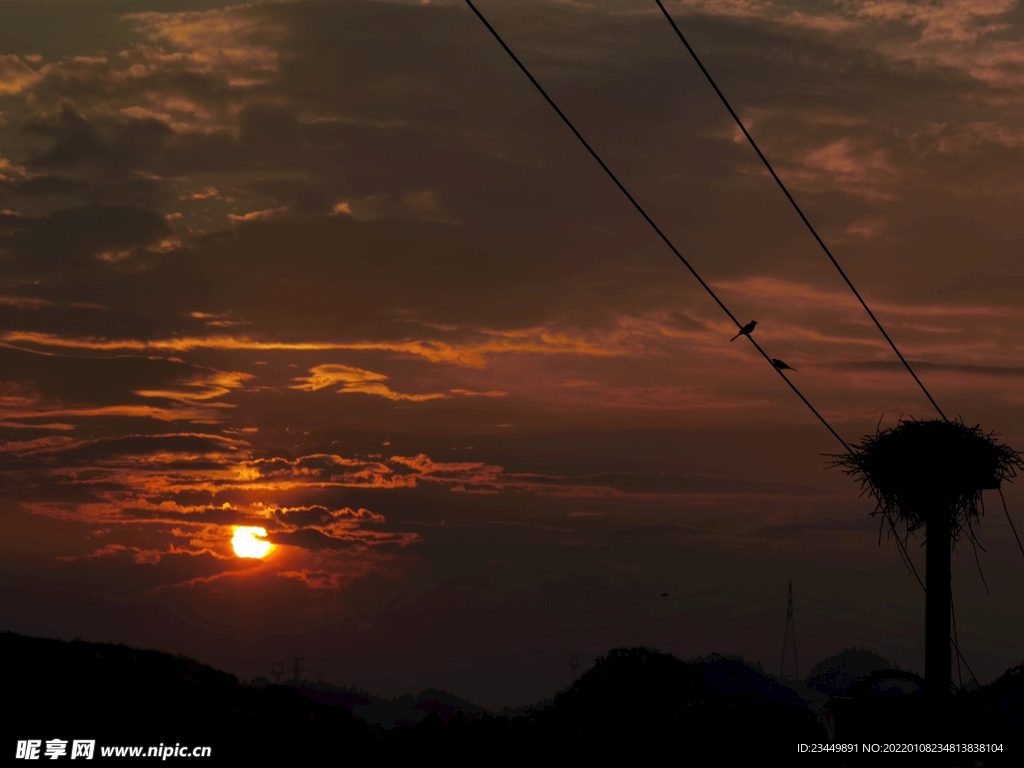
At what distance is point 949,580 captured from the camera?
57.4 ft

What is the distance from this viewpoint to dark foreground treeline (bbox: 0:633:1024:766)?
13.8 metres

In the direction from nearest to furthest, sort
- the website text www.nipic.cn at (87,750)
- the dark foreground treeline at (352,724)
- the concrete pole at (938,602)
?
the dark foreground treeline at (352,724)
the website text www.nipic.cn at (87,750)
the concrete pole at (938,602)

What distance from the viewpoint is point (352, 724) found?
674 inches

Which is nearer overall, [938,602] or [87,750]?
[87,750]

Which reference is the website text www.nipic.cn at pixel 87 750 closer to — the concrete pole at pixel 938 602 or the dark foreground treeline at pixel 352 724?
the dark foreground treeline at pixel 352 724

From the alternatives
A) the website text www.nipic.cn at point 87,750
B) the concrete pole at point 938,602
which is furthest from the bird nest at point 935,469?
the website text www.nipic.cn at point 87,750

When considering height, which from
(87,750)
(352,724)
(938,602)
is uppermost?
(938,602)

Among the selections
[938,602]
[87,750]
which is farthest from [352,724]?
[938,602]

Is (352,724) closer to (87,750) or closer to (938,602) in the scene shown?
(87,750)

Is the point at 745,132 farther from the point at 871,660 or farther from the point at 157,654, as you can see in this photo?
the point at 871,660

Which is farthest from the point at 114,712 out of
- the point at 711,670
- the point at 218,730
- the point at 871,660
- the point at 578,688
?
the point at 871,660

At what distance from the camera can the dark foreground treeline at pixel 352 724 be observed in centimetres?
1384

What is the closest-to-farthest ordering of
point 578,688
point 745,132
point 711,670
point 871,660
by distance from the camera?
point 745,132 < point 578,688 < point 711,670 < point 871,660

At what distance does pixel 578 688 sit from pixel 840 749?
15.9 m
